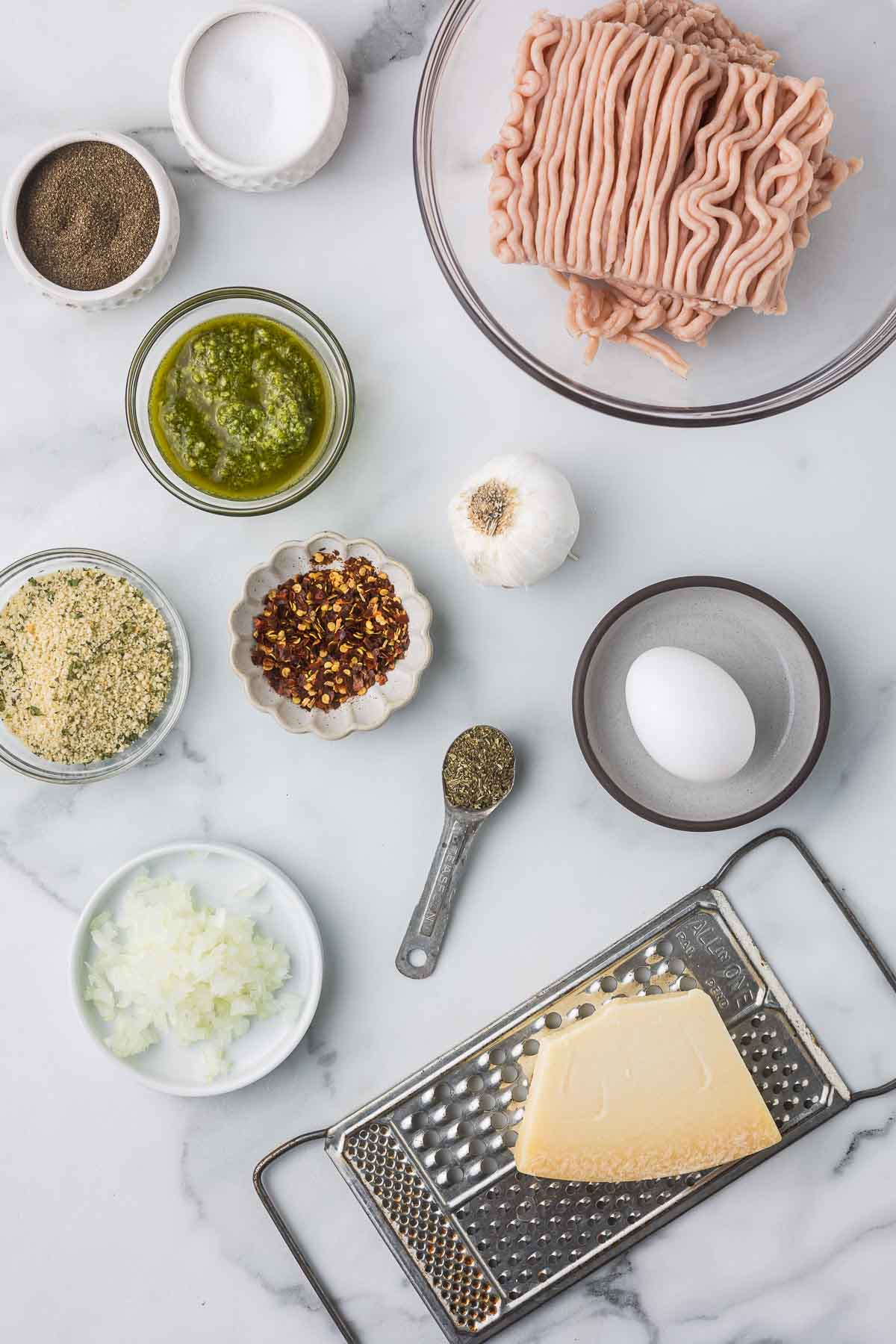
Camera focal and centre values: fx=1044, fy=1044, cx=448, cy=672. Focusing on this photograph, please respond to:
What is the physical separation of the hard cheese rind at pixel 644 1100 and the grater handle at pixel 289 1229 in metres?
0.32

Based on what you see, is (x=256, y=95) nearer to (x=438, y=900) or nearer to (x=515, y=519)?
(x=515, y=519)

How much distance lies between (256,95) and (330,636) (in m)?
0.71

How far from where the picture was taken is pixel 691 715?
128cm

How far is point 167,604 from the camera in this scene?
57.6 inches

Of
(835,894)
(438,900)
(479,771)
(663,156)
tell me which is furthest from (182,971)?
(663,156)

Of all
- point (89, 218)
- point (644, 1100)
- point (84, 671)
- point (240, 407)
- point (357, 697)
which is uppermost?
point (89, 218)

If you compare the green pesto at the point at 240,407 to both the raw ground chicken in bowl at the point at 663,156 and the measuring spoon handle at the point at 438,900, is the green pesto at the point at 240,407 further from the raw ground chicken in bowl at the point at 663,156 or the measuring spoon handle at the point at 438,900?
the measuring spoon handle at the point at 438,900

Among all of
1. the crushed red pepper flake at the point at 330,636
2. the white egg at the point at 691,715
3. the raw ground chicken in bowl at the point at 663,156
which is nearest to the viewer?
the raw ground chicken in bowl at the point at 663,156

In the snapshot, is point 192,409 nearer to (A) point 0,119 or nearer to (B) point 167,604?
(B) point 167,604

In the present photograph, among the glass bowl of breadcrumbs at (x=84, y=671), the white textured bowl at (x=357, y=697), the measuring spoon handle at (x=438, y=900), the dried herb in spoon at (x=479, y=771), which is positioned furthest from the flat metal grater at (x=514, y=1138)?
the glass bowl of breadcrumbs at (x=84, y=671)

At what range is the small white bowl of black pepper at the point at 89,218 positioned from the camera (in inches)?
53.8

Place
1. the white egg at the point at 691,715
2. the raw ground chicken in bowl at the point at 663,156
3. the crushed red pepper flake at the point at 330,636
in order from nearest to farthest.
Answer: the raw ground chicken in bowl at the point at 663,156 < the white egg at the point at 691,715 < the crushed red pepper flake at the point at 330,636

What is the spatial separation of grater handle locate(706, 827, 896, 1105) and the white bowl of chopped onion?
1.94 feet

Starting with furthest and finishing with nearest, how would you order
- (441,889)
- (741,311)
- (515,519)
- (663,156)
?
(441,889), (515,519), (741,311), (663,156)
